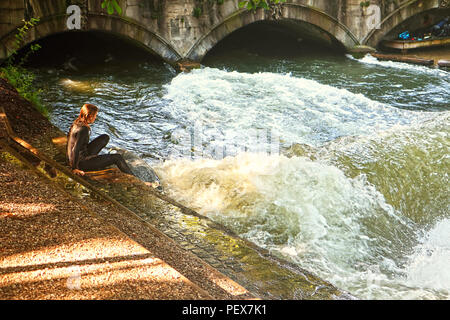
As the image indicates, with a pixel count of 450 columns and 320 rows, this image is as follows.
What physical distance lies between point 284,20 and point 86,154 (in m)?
11.8

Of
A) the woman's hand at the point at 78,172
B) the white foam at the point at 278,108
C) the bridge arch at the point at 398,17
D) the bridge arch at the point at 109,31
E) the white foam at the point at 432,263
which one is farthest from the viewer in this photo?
the bridge arch at the point at 398,17

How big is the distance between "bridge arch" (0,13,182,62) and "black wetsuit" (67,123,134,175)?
6934 millimetres

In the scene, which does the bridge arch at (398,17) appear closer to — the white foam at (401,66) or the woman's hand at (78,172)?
the white foam at (401,66)

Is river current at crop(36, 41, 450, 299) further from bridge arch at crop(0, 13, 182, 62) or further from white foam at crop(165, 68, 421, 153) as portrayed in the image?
bridge arch at crop(0, 13, 182, 62)

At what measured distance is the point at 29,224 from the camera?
4.00 m

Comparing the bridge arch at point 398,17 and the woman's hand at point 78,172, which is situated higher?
the bridge arch at point 398,17

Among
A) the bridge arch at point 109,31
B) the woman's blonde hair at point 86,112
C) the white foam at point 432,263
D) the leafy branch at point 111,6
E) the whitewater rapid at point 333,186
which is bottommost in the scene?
the white foam at point 432,263

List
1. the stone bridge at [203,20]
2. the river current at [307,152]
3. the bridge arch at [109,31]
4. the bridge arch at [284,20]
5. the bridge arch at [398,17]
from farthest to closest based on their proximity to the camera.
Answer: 1. the bridge arch at [398,17]
2. the bridge arch at [284,20]
3. the stone bridge at [203,20]
4. the bridge arch at [109,31]
5. the river current at [307,152]

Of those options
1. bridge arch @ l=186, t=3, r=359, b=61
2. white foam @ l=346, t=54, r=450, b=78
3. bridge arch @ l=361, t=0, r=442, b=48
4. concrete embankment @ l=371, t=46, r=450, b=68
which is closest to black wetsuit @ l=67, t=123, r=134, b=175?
bridge arch @ l=186, t=3, r=359, b=61

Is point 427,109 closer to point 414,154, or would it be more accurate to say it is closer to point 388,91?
point 388,91

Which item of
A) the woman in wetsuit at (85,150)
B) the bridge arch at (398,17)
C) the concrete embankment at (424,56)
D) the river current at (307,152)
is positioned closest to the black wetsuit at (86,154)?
the woman in wetsuit at (85,150)

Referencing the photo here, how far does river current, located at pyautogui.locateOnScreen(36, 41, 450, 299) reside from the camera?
5105 mm

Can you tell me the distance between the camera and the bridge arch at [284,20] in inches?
568
